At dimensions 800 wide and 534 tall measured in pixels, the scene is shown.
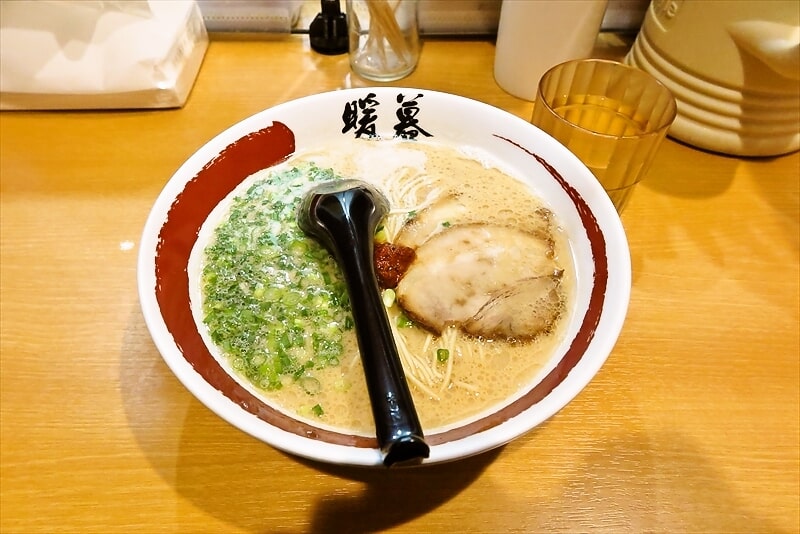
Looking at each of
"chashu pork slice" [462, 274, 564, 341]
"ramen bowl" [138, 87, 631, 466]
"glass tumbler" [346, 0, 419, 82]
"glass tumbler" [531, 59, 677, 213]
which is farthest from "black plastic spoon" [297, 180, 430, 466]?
"glass tumbler" [346, 0, 419, 82]

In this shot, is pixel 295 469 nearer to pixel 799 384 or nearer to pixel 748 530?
pixel 748 530

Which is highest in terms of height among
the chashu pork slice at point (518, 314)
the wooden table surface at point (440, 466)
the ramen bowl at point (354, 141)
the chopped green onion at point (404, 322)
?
the ramen bowl at point (354, 141)

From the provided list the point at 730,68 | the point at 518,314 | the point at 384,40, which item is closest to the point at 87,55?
the point at 384,40

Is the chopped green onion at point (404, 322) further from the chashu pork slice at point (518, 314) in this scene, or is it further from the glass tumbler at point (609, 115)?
the glass tumbler at point (609, 115)

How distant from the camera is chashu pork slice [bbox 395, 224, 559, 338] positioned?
86 cm

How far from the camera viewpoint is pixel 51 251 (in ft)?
3.79

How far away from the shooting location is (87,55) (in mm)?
1398

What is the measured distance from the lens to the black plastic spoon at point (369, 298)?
605 mm

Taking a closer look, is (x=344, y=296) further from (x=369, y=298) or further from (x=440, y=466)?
(x=440, y=466)

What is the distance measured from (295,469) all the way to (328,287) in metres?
0.29

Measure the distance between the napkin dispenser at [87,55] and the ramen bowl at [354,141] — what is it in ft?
1.87

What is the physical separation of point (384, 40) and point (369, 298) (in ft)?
3.39

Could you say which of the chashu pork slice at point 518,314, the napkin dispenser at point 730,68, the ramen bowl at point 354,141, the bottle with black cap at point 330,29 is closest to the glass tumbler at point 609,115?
the ramen bowl at point 354,141

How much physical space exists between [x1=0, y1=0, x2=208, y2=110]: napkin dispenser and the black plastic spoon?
718 mm
